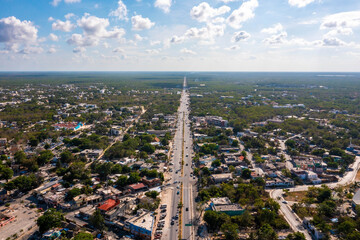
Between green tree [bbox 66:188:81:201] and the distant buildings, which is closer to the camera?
green tree [bbox 66:188:81:201]

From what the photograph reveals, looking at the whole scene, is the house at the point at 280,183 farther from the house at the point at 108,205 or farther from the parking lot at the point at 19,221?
the parking lot at the point at 19,221

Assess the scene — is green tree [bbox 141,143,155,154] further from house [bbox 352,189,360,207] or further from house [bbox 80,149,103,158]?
house [bbox 352,189,360,207]

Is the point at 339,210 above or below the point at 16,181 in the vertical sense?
below

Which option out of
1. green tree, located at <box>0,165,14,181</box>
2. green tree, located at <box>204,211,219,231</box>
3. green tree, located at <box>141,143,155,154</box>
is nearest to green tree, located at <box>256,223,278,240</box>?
green tree, located at <box>204,211,219,231</box>

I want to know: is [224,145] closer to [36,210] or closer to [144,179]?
[144,179]

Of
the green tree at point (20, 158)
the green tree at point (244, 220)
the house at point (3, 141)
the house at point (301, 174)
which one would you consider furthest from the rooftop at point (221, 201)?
the house at point (3, 141)

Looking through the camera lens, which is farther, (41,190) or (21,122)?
(21,122)

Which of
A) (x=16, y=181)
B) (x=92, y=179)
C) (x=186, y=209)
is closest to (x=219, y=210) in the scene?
(x=186, y=209)
